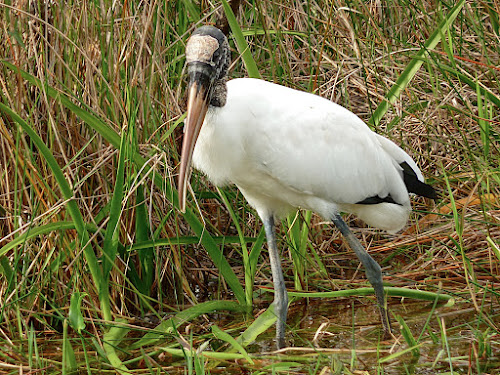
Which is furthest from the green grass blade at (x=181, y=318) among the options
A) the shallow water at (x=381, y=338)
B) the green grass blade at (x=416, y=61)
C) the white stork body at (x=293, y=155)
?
the green grass blade at (x=416, y=61)

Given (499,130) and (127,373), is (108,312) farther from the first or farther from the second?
(499,130)

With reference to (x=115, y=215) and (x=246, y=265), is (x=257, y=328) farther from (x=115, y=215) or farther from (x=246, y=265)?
(x=115, y=215)

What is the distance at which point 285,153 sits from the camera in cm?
283

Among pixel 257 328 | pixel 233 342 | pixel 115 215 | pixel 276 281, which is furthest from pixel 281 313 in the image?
pixel 115 215

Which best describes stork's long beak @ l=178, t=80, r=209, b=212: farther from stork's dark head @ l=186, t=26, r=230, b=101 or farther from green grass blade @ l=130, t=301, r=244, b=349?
green grass blade @ l=130, t=301, r=244, b=349

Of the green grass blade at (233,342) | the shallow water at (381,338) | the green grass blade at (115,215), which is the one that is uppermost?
the green grass blade at (115,215)

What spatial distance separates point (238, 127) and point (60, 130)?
2.50 feet

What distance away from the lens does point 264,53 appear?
4.06 meters

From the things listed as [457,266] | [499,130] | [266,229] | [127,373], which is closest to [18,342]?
[127,373]

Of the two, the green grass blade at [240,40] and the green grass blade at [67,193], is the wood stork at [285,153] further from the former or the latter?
the green grass blade at [67,193]

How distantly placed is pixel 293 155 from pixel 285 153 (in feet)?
0.12

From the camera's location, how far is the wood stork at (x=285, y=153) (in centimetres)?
262

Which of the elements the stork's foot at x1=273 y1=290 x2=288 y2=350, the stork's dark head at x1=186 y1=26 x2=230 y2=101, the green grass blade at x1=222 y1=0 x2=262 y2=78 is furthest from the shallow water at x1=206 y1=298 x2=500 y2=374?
the green grass blade at x1=222 y1=0 x2=262 y2=78

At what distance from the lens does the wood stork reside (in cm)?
262
